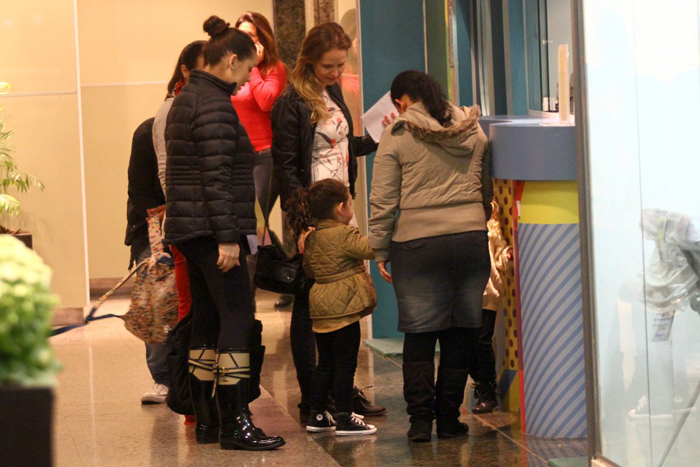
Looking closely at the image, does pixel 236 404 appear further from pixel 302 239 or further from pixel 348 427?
pixel 302 239

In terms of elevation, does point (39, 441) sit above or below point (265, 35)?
below

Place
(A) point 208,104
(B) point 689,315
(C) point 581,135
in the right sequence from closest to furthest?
(B) point 689,315, (C) point 581,135, (A) point 208,104

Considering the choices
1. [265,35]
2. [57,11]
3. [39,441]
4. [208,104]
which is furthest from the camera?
[57,11]

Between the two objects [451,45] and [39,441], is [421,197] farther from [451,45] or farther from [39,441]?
[39,441]

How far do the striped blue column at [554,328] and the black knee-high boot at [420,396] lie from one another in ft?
1.36

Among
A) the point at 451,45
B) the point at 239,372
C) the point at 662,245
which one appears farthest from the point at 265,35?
the point at 662,245

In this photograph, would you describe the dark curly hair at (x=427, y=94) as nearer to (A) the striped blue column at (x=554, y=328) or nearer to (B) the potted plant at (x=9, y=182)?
(A) the striped blue column at (x=554, y=328)

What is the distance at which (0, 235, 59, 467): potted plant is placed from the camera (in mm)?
1203

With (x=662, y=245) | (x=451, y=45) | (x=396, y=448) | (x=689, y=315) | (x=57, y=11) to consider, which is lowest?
(x=396, y=448)

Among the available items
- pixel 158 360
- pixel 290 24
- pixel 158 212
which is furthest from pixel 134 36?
pixel 158 212

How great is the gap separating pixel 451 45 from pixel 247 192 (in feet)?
7.30

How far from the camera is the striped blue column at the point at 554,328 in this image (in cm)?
405

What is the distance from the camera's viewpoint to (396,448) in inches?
162

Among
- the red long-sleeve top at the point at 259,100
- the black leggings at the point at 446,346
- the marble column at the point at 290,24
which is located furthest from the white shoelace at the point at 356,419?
the marble column at the point at 290,24
